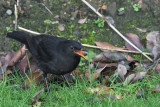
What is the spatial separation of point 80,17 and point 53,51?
1205 mm

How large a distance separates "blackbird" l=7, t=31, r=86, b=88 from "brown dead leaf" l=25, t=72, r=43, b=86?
0.18m

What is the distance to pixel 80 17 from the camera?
5.47 meters

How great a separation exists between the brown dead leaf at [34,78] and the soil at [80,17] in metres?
0.79

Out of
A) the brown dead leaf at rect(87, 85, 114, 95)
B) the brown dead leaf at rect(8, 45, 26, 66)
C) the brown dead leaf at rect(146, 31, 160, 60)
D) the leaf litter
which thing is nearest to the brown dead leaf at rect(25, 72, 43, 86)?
the leaf litter

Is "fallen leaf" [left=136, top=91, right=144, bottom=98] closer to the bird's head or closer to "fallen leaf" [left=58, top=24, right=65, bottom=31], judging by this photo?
the bird's head

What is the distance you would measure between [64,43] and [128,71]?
110 cm

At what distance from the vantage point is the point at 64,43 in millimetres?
4453

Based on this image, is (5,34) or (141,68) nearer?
(141,68)

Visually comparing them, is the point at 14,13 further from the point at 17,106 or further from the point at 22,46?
the point at 17,106

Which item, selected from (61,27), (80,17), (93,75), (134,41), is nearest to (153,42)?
(134,41)

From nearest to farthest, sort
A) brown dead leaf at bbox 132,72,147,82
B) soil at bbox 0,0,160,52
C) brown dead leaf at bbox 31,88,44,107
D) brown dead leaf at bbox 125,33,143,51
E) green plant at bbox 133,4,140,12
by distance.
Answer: brown dead leaf at bbox 31,88,44,107
brown dead leaf at bbox 132,72,147,82
brown dead leaf at bbox 125,33,143,51
soil at bbox 0,0,160,52
green plant at bbox 133,4,140,12

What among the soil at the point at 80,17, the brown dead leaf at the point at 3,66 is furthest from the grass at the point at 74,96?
the soil at the point at 80,17

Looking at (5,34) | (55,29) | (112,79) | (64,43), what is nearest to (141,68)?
(112,79)

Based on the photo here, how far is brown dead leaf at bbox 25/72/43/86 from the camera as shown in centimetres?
458
